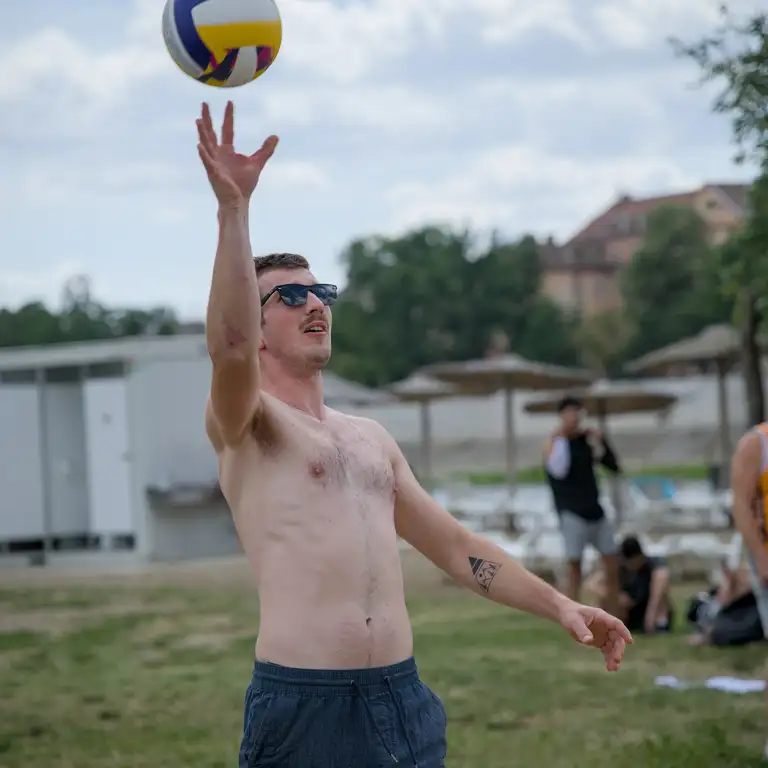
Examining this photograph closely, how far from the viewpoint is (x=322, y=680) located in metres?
3.35

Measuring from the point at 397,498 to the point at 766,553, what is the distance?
3.17 metres

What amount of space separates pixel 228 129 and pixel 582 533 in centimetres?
952

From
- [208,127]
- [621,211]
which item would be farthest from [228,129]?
[621,211]

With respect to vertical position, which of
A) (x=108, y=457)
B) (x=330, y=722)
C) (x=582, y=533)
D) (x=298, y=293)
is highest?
(x=298, y=293)

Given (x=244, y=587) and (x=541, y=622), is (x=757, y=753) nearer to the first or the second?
(x=541, y=622)

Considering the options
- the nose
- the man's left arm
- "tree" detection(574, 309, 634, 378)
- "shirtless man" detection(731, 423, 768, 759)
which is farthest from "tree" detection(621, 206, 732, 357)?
the nose

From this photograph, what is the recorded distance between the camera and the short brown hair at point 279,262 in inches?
144

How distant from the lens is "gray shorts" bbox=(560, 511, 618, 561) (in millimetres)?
12219

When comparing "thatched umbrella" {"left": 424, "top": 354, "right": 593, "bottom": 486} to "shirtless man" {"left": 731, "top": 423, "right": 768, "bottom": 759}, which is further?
"thatched umbrella" {"left": 424, "top": 354, "right": 593, "bottom": 486}

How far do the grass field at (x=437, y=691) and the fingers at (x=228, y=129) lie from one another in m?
4.66

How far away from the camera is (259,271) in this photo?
12.1 feet

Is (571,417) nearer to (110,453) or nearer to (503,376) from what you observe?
(503,376)

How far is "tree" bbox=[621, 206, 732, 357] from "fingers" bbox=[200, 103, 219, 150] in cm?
6934

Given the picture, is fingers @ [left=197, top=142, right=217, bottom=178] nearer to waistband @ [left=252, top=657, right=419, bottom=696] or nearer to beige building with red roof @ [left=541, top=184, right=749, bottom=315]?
waistband @ [left=252, top=657, right=419, bottom=696]
